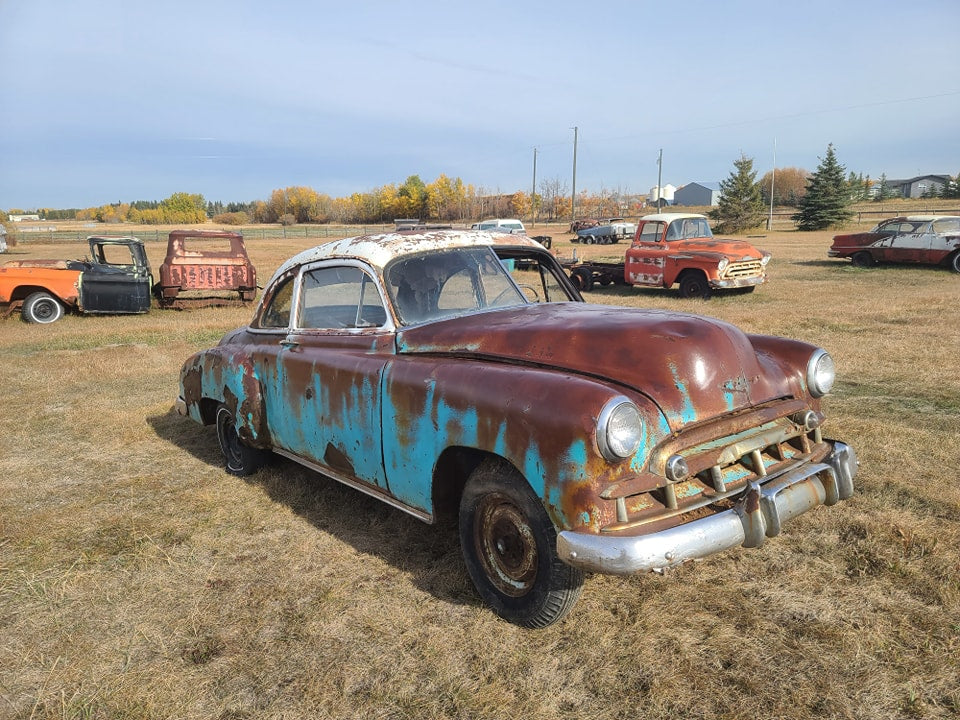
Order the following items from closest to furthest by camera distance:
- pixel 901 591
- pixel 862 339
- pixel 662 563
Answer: pixel 662 563
pixel 901 591
pixel 862 339

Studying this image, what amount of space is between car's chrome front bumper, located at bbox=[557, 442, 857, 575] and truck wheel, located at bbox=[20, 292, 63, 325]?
13.4 meters

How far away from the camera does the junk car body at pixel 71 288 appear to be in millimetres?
12438

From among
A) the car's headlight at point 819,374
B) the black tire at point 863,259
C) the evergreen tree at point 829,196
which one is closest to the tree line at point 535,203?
the evergreen tree at point 829,196

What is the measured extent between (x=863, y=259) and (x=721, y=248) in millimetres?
8511

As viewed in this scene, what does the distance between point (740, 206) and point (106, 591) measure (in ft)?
167

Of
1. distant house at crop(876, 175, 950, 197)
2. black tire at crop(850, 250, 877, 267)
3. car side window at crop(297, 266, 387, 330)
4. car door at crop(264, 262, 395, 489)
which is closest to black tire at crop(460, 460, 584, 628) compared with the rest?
car door at crop(264, 262, 395, 489)

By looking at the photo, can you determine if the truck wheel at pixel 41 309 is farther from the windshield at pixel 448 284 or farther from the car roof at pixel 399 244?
the windshield at pixel 448 284

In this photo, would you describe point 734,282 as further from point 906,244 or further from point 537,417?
point 537,417

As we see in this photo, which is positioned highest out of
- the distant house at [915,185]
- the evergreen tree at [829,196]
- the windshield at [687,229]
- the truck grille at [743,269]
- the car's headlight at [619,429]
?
the distant house at [915,185]

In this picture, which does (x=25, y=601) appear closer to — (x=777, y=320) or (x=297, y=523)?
(x=297, y=523)

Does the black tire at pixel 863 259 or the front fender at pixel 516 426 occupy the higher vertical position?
the black tire at pixel 863 259

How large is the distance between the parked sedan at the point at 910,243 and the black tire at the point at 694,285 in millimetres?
8324

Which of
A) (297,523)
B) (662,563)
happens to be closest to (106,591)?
(297,523)

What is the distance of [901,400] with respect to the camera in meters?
6.05
